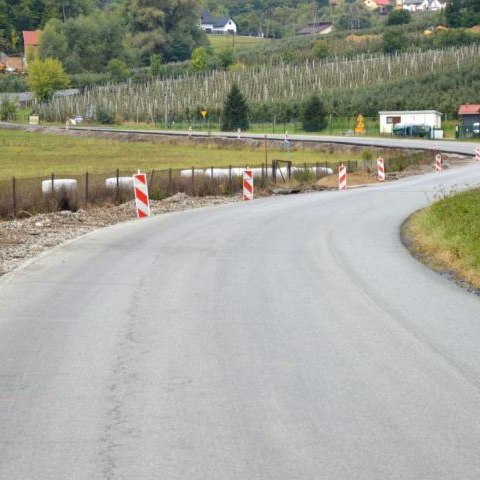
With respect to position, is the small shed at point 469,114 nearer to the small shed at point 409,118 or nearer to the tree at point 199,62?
the small shed at point 409,118

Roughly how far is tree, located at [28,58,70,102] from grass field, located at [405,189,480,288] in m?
124

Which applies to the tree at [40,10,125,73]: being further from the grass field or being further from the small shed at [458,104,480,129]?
the grass field

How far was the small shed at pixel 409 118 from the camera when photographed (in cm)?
9662

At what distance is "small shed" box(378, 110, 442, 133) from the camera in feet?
317

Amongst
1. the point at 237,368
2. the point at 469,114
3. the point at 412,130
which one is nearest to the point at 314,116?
the point at 412,130

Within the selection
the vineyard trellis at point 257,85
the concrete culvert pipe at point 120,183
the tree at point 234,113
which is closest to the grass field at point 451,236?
the concrete culvert pipe at point 120,183

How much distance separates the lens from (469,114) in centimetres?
9400

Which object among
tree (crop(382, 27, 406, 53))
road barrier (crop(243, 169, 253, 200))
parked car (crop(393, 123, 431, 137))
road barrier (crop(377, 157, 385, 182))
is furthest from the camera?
tree (crop(382, 27, 406, 53))

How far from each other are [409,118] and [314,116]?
32.0 feet

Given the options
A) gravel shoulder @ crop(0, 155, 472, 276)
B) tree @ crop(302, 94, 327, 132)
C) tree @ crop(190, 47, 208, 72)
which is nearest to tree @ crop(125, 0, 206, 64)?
tree @ crop(190, 47, 208, 72)

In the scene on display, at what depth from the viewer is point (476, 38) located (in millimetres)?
137625

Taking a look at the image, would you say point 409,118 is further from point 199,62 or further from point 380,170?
point 199,62

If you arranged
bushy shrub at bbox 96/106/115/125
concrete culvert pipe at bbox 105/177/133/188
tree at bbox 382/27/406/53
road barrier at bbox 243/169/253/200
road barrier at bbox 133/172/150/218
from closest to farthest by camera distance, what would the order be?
1. road barrier at bbox 133/172/150/218
2. concrete culvert pipe at bbox 105/177/133/188
3. road barrier at bbox 243/169/253/200
4. bushy shrub at bbox 96/106/115/125
5. tree at bbox 382/27/406/53

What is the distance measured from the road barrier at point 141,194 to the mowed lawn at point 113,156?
1824 cm
